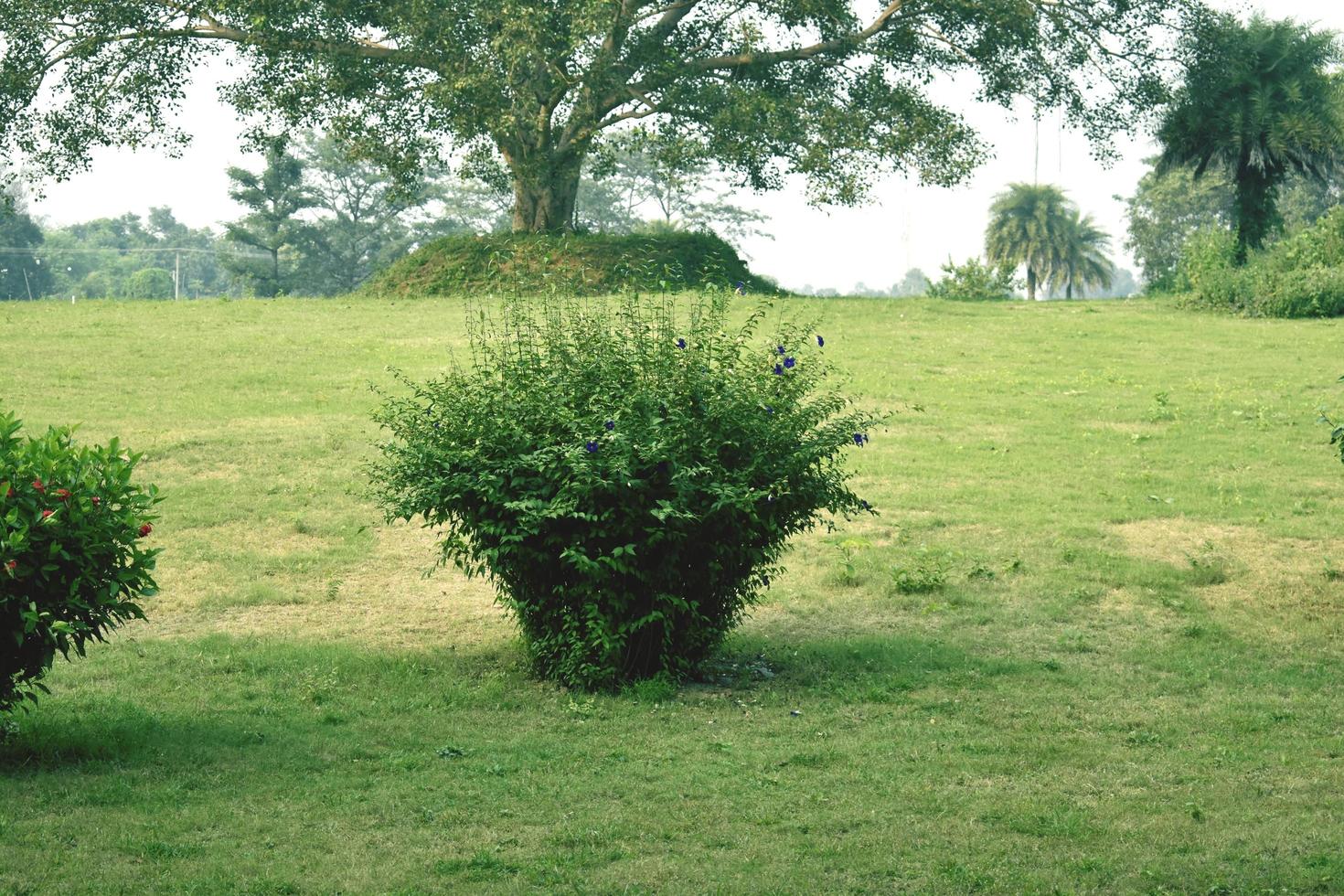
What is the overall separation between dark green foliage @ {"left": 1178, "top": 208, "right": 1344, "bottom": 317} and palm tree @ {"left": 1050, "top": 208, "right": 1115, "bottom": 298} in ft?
117

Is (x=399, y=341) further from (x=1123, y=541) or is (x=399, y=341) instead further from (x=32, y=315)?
(x=1123, y=541)

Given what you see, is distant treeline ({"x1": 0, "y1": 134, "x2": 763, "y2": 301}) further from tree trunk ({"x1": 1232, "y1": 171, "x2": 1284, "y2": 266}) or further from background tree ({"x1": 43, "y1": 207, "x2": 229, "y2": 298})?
tree trunk ({"x1": 1232, "y1": 171, "x2": 1284, "y2": 266})

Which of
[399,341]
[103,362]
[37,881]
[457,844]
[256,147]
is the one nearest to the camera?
[37,881]

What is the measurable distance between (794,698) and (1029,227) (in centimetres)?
5714

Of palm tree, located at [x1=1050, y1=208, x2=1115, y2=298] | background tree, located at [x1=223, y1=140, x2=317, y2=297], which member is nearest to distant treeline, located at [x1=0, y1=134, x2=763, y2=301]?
background tree, located at [x1=223, y1=140, x2=317, y2=297]

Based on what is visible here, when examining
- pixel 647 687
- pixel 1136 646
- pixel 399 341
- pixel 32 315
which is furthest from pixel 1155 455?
pixel 32 315

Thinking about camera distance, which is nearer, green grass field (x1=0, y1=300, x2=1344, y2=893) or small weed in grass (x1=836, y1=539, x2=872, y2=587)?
green grass field (x1=0, y1=300, x2=1344, y2=893)

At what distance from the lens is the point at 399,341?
61.1ft

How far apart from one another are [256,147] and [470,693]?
21109 millimetres


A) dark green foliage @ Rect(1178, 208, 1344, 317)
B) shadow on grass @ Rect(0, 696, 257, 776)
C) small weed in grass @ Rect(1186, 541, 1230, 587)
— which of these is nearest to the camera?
shadow on grass @ Rect(0, 696, 257, 776)

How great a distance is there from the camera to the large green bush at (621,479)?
7.19m

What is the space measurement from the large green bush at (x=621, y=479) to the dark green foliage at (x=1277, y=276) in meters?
17.5

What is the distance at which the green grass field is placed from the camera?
16.5 feet

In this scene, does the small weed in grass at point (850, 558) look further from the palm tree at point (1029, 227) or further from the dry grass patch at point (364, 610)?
the palm tree at point (1029, 227)
